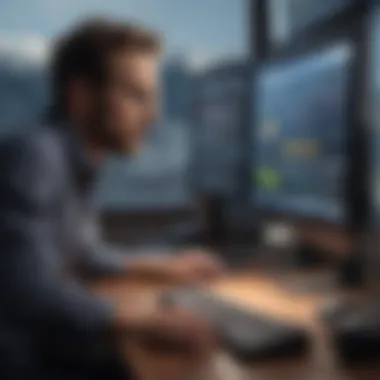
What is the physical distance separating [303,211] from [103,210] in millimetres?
308

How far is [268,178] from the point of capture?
1.63 m

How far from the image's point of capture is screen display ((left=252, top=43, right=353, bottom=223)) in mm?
1450

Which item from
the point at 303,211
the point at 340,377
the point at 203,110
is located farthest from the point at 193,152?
the point at 340,377

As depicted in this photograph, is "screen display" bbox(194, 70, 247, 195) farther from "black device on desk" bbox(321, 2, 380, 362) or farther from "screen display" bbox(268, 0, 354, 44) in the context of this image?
"black device on desk" bbox(321, 2, 380, 362)

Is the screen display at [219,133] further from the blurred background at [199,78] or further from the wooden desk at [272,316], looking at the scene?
the wooden desk at [272,316]

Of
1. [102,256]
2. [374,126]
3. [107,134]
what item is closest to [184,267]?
[102,256]

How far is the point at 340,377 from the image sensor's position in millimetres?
1186

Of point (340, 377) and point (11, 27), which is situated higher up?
point (11, 27)

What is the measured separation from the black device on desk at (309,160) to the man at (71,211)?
159mm

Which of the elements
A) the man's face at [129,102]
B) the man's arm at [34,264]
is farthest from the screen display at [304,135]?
the man's arm at [34,264]

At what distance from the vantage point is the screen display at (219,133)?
1.49 m

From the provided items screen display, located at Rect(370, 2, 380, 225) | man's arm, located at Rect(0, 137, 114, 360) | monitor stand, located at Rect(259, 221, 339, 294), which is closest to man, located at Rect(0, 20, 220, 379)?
man's arm, located at Rect(0, 137, 114, 360)

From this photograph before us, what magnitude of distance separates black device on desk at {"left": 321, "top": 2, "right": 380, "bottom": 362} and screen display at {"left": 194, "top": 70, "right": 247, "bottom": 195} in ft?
0.74

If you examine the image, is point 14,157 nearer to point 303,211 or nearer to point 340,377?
point 303,211
